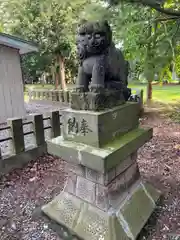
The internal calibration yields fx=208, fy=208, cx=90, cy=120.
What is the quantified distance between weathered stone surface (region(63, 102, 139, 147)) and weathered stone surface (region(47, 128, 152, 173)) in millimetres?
59

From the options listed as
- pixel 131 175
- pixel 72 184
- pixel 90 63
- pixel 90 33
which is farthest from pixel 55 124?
pixel 90 33

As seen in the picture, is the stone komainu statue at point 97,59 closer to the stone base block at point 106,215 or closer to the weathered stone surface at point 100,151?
the weathered stone surface at point 100,151

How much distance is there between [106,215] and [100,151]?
0.66m

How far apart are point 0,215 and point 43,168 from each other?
48.5 inches

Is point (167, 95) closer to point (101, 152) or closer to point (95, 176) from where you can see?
point (95, 176)

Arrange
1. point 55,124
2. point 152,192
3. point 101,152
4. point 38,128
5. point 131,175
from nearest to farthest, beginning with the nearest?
point 101,152 < point 131,175 < point 152,192 < point 38,128 < point 55,124

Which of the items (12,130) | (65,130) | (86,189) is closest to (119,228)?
(86,189)

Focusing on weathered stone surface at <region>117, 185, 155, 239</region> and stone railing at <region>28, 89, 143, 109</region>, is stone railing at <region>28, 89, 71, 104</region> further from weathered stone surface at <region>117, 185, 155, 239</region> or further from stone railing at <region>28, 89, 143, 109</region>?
weathered stone surface at <region>117, 185, 155, 239</region>

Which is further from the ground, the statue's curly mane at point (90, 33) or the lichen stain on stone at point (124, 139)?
the statue's curly mane at point (90, 33)

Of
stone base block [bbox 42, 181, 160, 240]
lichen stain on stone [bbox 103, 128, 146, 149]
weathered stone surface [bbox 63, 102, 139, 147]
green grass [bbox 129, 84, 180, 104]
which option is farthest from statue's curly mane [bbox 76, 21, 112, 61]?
green grass [bbox 129, 84, 180, 104]

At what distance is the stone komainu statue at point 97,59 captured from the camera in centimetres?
188

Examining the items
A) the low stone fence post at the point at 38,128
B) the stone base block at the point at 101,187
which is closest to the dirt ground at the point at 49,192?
the low stone fence post at the point at 38,128

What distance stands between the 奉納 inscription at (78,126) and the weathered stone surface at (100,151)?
0.12 meters

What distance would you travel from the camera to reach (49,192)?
2898 mm
